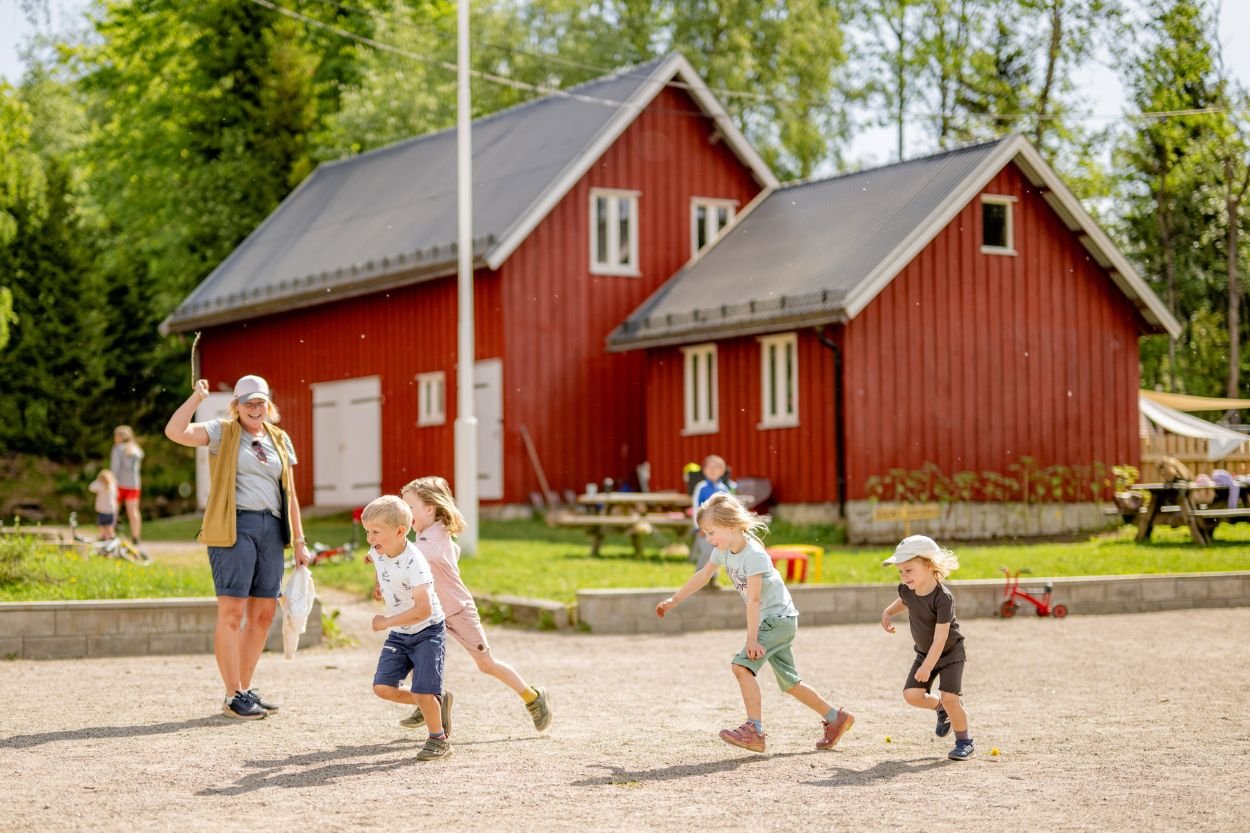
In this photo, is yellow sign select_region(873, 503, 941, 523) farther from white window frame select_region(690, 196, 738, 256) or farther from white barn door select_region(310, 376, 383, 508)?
white barn door select_region(310, 376, 383, 508)

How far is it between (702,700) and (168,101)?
40.1 meters

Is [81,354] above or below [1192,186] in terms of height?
below

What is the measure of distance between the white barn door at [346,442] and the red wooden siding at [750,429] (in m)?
5.68

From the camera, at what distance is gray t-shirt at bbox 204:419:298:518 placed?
10.8 meters

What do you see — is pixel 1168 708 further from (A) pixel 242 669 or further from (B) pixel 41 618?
(B) pixel 41 618

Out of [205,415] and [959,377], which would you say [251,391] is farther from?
[205,415]

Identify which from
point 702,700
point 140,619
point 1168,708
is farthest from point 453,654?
point 1168,708

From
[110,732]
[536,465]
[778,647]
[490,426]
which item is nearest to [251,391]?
[110,732]

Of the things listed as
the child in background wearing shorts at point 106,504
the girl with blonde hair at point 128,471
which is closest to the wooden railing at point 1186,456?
the girl with blonde hair at point 128,471

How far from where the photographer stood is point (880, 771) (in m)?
8.82

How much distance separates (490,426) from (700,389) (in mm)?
3689

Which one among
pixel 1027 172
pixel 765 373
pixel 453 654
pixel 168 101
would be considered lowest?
pixel 453 654

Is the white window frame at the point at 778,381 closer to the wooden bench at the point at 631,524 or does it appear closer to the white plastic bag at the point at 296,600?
the wooden bench at the point at 631,524

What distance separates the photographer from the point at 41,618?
14.3 m
